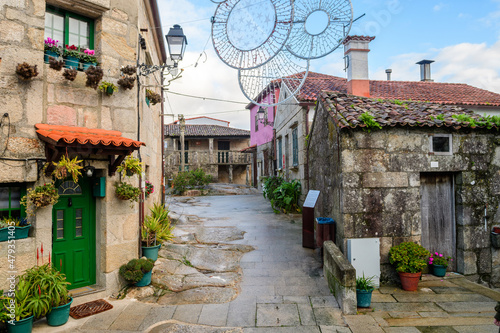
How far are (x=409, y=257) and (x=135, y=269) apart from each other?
183 inches

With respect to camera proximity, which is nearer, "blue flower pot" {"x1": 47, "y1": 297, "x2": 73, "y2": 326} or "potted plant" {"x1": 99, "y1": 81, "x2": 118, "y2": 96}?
"blue flower pot" {"x1": 47, "y1": 297, "x2": 73, "y2": 326}

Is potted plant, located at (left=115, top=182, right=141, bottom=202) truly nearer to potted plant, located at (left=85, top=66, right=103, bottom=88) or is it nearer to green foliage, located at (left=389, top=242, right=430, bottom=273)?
potted plant, located at (left=85, top=66, right=103, bottom=88)

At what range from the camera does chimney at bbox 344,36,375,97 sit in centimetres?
1057

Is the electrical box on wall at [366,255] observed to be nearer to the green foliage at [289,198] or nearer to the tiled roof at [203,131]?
the green foliage at [289,198]

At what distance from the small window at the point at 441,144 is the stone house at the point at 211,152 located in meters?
18.5

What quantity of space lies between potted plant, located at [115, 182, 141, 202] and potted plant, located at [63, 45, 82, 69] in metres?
2.06

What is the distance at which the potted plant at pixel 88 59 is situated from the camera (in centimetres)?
523

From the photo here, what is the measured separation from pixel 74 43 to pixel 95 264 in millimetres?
3751

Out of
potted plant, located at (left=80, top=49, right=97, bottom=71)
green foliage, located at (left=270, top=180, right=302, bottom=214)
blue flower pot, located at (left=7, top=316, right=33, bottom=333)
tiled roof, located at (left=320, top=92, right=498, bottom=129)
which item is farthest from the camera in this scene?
green foliage, located at (left=270, top=180, right=302, bottom=214)

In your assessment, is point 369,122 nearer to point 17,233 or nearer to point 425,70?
point 17,233

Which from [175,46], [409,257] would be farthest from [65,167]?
[409,257]

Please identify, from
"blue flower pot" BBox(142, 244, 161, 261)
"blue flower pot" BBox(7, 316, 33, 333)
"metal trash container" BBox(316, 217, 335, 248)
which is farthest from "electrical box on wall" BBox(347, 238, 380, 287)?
"blue flower pot" BBox(7, 316, 33, 333)

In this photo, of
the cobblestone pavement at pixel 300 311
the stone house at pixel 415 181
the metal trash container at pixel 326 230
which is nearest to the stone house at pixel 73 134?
the cobblestone pavement at pixel 300 311

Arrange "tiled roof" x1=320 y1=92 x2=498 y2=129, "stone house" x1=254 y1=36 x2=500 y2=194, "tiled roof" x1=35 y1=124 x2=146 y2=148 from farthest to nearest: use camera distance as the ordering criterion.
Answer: "stone house" x1=254 y1=36 x2=500 y2=194, "tiled roof" x1=320 y1=92 x2=498 y2=129, "tiled roof" x1=35 y1=124 x2=146 y2=148
